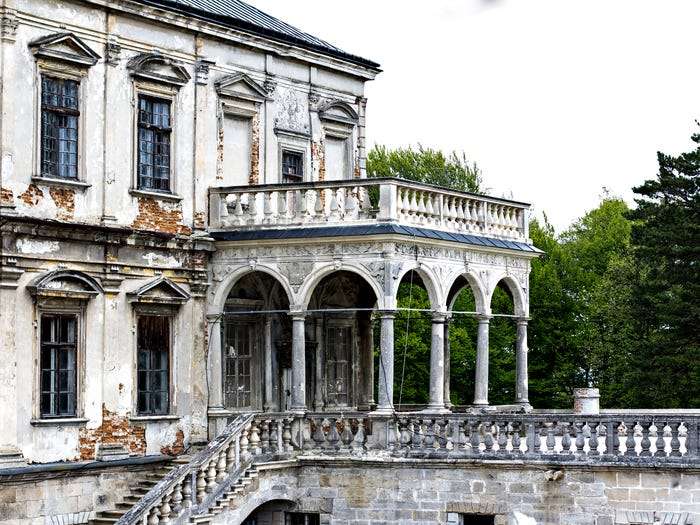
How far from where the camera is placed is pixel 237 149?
34062mm

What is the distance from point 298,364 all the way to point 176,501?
4.23 m

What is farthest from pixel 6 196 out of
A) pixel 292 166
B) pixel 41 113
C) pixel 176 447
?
pixel 292 166

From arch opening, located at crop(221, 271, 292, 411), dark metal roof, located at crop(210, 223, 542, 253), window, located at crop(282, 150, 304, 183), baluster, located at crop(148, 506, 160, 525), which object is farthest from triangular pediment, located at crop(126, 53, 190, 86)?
baluster, located at crop(148, 506, 160, 525)

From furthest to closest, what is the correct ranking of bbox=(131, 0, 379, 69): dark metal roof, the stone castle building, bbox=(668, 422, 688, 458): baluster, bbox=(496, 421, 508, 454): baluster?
bbox=(131, 0, 379, 69): dark metal roof
bbox=(496, 421, 508, 454): baluster
the stone castle building
bbox=(668, 422, 688, 458): baluster

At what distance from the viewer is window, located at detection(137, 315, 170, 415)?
31484mm

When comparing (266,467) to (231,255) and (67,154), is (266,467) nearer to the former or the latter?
(231,255)

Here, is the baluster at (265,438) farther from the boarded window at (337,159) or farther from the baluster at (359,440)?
the boarded window at (337,159)

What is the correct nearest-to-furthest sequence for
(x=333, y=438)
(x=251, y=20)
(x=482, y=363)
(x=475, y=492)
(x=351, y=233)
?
(x=475, y=492) < (x=351, y=233) < (x=333, y=438) < (x=482, y=363) < (x=251, y=20)

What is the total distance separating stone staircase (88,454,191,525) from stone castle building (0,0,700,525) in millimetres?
42

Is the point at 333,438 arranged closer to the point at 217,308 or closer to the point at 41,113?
the point at 217,308

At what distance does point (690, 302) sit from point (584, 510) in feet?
67.0

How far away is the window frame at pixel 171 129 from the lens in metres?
31.5

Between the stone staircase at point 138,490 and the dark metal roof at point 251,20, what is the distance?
8.18 meters

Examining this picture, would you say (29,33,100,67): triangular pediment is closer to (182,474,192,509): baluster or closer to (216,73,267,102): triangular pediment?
(216,73,267,102): triangular pediment
